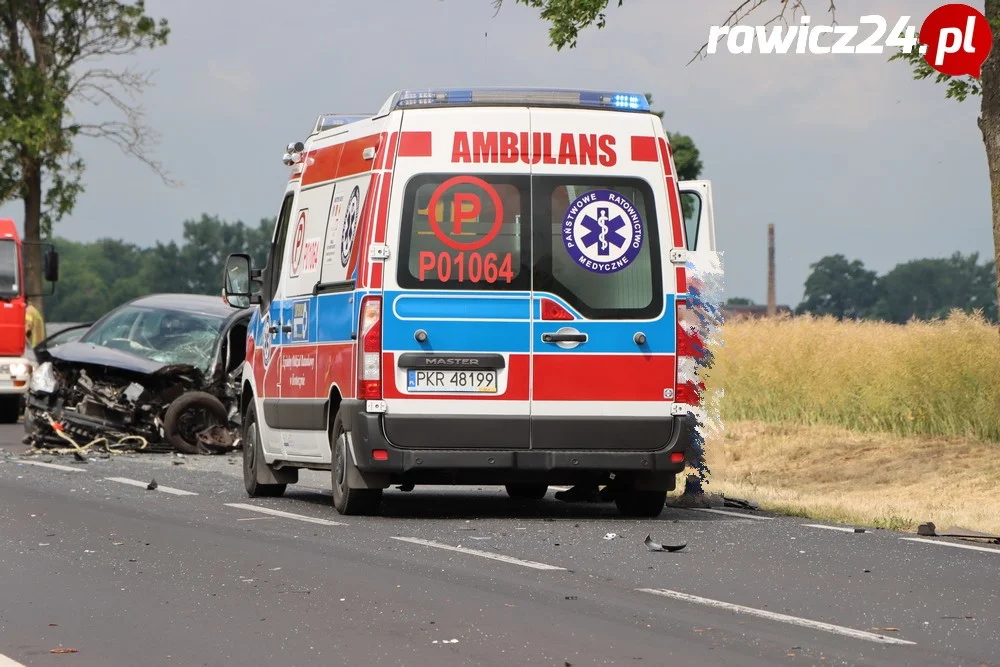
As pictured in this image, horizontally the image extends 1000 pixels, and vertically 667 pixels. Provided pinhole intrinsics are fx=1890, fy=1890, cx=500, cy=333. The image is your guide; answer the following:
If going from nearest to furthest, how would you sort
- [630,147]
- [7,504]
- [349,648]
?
[349,648] < [630,147] < [7,504]

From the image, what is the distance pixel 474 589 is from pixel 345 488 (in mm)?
3886

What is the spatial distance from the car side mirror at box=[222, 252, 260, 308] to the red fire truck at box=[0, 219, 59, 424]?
13935 mm

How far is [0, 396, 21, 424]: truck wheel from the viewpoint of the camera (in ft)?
97.9

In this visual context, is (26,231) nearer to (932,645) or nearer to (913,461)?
(913,461)

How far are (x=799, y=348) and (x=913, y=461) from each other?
19.0 feet

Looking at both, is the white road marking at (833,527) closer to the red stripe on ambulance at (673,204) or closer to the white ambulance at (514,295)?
the white ambulance at (514,295)

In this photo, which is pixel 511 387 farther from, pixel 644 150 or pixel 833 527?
pixel 833 527

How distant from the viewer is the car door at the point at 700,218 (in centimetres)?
1371

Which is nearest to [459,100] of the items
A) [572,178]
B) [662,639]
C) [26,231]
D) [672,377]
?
[572,178]

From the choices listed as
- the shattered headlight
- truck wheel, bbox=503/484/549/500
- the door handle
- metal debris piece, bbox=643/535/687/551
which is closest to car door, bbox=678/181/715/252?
the door handle

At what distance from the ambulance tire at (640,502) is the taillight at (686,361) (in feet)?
2.50

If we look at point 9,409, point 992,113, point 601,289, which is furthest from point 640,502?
point 9,409

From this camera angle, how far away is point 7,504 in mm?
13727

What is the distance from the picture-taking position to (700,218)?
1384cm
